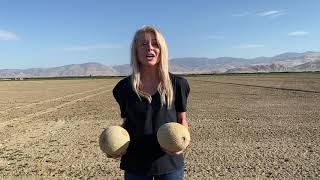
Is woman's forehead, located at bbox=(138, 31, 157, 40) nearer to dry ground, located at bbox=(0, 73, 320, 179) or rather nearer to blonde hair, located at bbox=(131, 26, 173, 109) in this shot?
blonde hair, located at bbox=(131, 26, 173, 109)

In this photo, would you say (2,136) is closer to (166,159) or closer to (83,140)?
(83,140)

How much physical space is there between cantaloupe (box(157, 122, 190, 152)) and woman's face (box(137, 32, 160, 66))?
49 centimetres

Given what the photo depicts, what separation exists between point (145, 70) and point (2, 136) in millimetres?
11134

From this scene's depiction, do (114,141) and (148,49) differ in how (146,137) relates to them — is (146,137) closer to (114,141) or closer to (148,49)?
(114,141)

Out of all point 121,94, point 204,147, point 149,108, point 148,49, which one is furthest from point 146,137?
point 204,147

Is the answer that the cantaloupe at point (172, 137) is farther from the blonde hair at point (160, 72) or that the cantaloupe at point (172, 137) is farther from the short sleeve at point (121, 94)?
the short sleeve at point (121, 94)

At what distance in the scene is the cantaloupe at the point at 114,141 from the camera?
3.09 m

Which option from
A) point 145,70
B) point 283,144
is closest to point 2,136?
point 283,144

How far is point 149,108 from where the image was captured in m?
3.30

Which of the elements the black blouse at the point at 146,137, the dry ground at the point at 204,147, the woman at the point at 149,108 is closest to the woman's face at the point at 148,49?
the woman at the point at 149,108

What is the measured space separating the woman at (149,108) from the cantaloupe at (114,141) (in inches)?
5.5

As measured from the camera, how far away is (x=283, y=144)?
10.9 m

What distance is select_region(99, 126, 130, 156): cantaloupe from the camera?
309cm

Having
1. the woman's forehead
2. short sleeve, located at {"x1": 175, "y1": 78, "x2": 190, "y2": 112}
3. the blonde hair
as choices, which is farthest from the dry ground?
the woman's forehead
